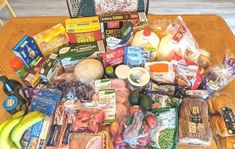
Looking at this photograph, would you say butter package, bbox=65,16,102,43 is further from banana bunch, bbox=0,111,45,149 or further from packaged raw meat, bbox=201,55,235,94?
packaged raw meat, bbox=201,55,235,94

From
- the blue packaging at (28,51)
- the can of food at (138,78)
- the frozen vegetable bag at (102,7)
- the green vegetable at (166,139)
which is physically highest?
the frozen vegetable bag at (102,7)

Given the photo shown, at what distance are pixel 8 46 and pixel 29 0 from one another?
5.08ft

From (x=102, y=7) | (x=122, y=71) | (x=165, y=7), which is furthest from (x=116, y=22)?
(x=165, y=7)

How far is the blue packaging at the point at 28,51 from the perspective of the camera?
89cm

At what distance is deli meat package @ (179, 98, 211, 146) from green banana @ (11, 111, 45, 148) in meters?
0.46

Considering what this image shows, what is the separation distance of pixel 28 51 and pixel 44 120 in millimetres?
286

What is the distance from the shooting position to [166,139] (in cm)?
75

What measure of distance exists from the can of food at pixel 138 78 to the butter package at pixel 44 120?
264 mm

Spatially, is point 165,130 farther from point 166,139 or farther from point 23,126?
point 23,126

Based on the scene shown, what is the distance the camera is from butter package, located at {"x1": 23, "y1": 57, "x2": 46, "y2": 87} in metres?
0.89

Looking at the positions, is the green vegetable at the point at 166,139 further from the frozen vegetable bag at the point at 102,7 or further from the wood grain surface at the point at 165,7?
the wood grain surface at the point at 165,7

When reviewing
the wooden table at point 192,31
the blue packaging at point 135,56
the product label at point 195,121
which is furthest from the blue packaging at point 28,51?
the product label at point 195,121

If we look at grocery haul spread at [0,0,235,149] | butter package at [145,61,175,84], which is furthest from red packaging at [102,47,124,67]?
butter package at [145,61,175,84]

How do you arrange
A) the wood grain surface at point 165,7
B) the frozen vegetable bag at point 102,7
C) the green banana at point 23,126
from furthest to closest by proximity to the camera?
1. the wood grain surface at point 165,7
2. the frozen vegetable bag at point 102,7
3. the green banana at point 23,126
